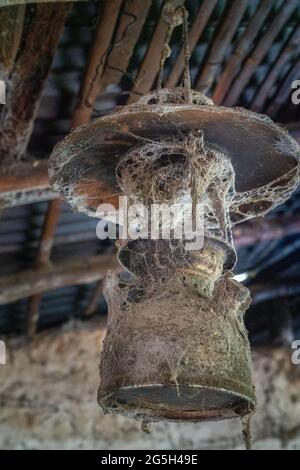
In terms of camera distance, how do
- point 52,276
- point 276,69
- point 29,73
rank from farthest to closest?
point 52,276 → point 276,69 → point 29,73

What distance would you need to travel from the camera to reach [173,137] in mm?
1385

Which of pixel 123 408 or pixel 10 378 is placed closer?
pixel 123 408

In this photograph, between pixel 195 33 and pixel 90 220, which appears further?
pixel 90 220

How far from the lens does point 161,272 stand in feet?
4.68

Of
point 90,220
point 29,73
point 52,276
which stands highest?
point 29,73

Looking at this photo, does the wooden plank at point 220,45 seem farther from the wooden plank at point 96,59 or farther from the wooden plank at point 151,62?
the wooden plank at point 96,59

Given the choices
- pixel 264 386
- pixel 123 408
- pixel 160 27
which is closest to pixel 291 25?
pixel 160 27

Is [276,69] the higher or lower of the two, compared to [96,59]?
higher

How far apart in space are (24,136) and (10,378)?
8.15ft

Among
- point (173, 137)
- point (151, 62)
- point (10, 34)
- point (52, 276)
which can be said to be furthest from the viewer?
point (52, 276)

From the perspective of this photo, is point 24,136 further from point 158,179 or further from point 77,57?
point 158,179

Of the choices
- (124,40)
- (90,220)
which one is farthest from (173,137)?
(90,220)

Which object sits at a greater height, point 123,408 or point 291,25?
point 291,25

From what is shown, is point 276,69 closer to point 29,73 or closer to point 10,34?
point 29,73
